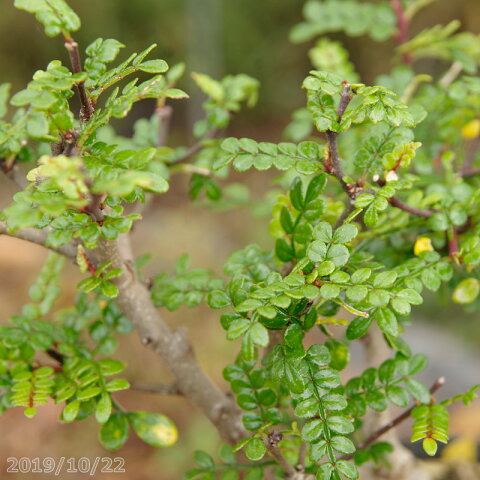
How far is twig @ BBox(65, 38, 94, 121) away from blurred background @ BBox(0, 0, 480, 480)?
583 millimetres

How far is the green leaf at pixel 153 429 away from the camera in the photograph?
73 cm

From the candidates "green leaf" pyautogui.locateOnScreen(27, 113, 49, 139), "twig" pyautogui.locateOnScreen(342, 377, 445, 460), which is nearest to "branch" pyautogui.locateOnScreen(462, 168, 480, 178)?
"twig" pyautogui.locateOnScreen(342, 377, 445, 460)

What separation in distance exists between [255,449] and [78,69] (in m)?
0.41

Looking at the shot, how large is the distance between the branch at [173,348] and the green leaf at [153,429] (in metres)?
0.08

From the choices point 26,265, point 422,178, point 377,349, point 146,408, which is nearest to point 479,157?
Result: point 422,178

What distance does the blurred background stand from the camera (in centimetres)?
190

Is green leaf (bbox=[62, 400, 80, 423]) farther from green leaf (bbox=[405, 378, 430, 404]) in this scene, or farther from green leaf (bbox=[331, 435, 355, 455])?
green leaf (bbox=[405, 378, 430, 404])

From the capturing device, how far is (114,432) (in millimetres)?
722

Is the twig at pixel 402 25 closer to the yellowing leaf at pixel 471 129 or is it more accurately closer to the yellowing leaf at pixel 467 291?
the yellowing leaf at pixel 471 129

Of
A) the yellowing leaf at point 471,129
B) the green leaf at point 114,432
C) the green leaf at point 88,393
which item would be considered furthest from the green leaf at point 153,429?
the yellowing leaf at point 471,129

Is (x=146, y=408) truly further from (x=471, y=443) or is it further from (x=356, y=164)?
(x=356, y=164)

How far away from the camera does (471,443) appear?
123 cm

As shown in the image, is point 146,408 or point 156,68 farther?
point 146,408

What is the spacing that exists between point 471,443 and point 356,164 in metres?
0.91
